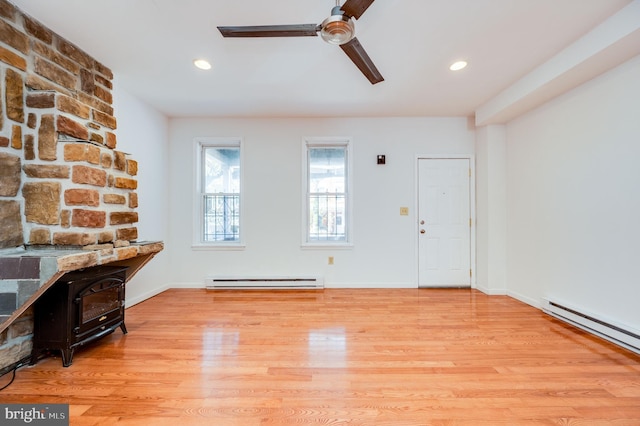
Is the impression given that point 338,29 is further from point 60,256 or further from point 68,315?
point 68,315

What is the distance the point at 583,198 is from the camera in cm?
255

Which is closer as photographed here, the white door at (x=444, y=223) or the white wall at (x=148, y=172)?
the white wall at (x=148, y=172)

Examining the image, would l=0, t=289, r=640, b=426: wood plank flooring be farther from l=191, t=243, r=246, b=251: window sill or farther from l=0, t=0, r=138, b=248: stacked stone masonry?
l=191, t=243, r=246, b=251: window sill

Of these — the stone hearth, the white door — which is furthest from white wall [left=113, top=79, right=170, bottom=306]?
the white door

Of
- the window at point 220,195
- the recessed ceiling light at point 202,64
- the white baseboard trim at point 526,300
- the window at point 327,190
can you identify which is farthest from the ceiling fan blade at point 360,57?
the white baseboard trim at point 526,300

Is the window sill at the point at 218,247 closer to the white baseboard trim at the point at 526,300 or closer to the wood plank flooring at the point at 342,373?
the wood plank flooring at the point at 342,373

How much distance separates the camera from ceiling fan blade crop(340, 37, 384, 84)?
71.0 inches

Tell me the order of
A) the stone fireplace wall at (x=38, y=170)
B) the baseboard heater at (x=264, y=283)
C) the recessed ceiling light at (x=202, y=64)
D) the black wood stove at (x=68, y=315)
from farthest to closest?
the baseboard heater at (x=264, y=283) → the recessed ceiling light at (x=202, y=64) → the black wood stove at (x=68, y=315) → the stone fireplace wall at (x=38, y=170)

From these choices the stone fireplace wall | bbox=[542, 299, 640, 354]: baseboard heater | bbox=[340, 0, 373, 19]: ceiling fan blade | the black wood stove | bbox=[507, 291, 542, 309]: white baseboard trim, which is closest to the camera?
bbox=[340, 0, 373, 19]: ceiling fan blade

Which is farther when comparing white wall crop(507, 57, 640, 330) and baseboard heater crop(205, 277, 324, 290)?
baseboard heater crop(205, 277, 324, 290)

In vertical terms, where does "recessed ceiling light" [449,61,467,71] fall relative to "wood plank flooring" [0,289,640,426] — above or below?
above

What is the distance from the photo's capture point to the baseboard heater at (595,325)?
6.89ft

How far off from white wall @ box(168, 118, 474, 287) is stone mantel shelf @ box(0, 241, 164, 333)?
1620mm

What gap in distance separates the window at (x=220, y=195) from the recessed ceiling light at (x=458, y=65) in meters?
2.99
